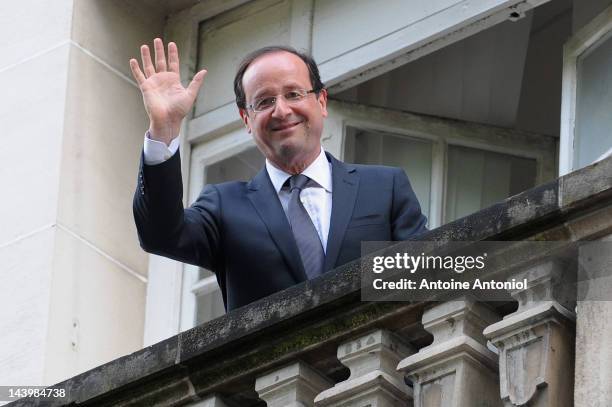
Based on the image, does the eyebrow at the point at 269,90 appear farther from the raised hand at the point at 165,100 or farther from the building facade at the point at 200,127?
the building facade at the point at 200,127

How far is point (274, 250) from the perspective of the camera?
789 cm

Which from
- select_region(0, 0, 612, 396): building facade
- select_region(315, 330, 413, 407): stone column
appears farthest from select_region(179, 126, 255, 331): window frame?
select_region(315, 330, 413, 407): stone column

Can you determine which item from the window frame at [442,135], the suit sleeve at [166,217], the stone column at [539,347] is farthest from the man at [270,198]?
the window frame at [442,135]

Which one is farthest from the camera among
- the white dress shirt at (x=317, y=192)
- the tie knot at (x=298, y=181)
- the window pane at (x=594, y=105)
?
the window pane at (x=594, y=105)

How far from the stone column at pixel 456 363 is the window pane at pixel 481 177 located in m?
3.91

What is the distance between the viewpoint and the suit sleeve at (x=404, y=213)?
25.9ft

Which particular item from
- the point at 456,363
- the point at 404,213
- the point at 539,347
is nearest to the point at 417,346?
the point at 456,363

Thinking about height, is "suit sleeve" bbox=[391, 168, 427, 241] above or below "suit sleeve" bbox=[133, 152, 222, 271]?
above

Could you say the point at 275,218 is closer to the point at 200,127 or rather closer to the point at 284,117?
the point at 284,117

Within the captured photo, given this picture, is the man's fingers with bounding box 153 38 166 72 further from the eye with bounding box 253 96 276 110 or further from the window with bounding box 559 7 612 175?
the window with bounding box 559 7 612 175

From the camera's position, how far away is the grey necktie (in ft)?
25.7

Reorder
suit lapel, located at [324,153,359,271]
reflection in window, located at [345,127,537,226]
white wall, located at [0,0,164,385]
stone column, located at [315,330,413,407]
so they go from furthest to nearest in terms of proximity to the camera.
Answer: reflection in window, located at [345,127,537,226] → white wall, located at [0,0,164,385] → suit lapel, located at [324,153,359,271] → stone column, located at [315,330,413,407]

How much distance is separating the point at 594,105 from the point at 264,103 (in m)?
2.13

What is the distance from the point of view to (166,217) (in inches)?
302
